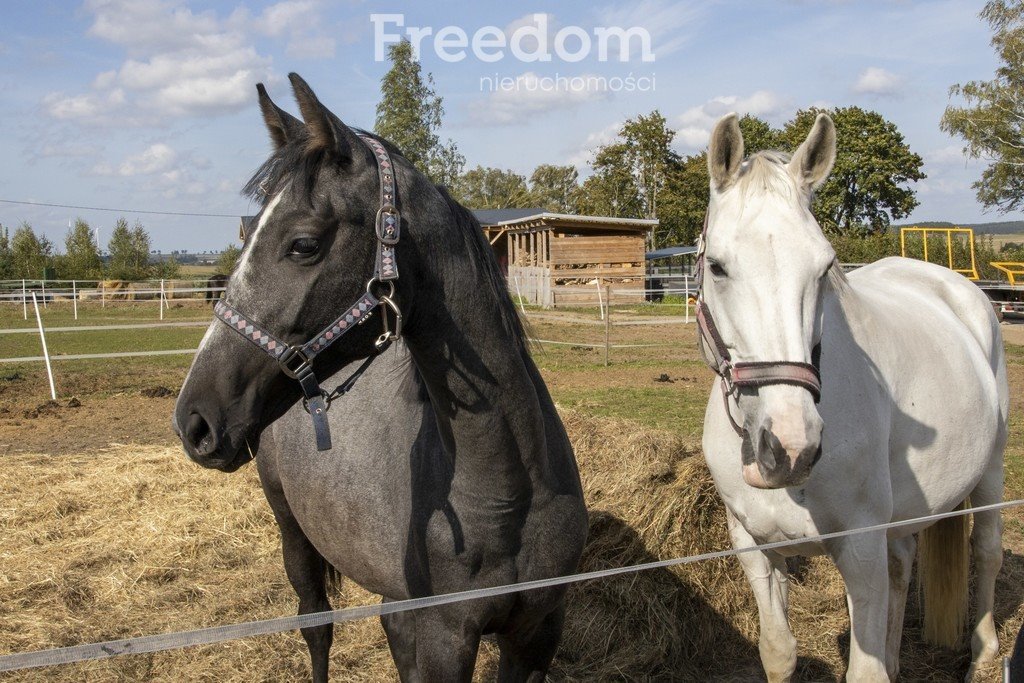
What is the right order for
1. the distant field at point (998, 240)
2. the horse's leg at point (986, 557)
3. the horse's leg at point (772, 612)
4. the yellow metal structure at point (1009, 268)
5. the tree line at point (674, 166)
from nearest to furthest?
the horse's leg at point (772, 612) < the horse's leg at point (986, 557) < the yellow metal structure at point (1009, 268) < the distant field at point (998, 240) < the tree line at point (674, 166)

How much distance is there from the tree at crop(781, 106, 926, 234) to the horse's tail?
138 feet

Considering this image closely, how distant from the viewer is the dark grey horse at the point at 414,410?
1663 millimetres

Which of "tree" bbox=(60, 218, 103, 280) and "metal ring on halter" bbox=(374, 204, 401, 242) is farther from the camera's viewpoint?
"tree" bbox=(60, 218, 103, 280)

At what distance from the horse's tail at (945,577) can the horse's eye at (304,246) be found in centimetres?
334

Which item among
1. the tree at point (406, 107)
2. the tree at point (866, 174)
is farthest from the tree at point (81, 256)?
the tree at point (866, 174)

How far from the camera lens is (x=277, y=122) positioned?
6.01 feet

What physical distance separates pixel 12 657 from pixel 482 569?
1.07m

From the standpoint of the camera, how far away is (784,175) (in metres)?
2.12

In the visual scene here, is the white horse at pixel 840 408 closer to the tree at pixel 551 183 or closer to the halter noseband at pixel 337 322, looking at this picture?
the halter noseband at pixel 337 322

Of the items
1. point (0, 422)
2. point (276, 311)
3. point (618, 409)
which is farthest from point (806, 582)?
point (0, 422)

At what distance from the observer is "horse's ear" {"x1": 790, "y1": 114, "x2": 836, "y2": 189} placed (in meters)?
2.13

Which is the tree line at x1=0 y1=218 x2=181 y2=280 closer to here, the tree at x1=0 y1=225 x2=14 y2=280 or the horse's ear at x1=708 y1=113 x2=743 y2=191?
the tree at x1=0 y1=225 x2=14 y2=280

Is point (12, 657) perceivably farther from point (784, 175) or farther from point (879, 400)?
point (879, 400)

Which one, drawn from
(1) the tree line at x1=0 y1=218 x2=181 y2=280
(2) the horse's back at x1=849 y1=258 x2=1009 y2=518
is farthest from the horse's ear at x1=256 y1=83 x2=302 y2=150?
(1) the tree line at x1=0 y1=218 x2=181 y2=280
